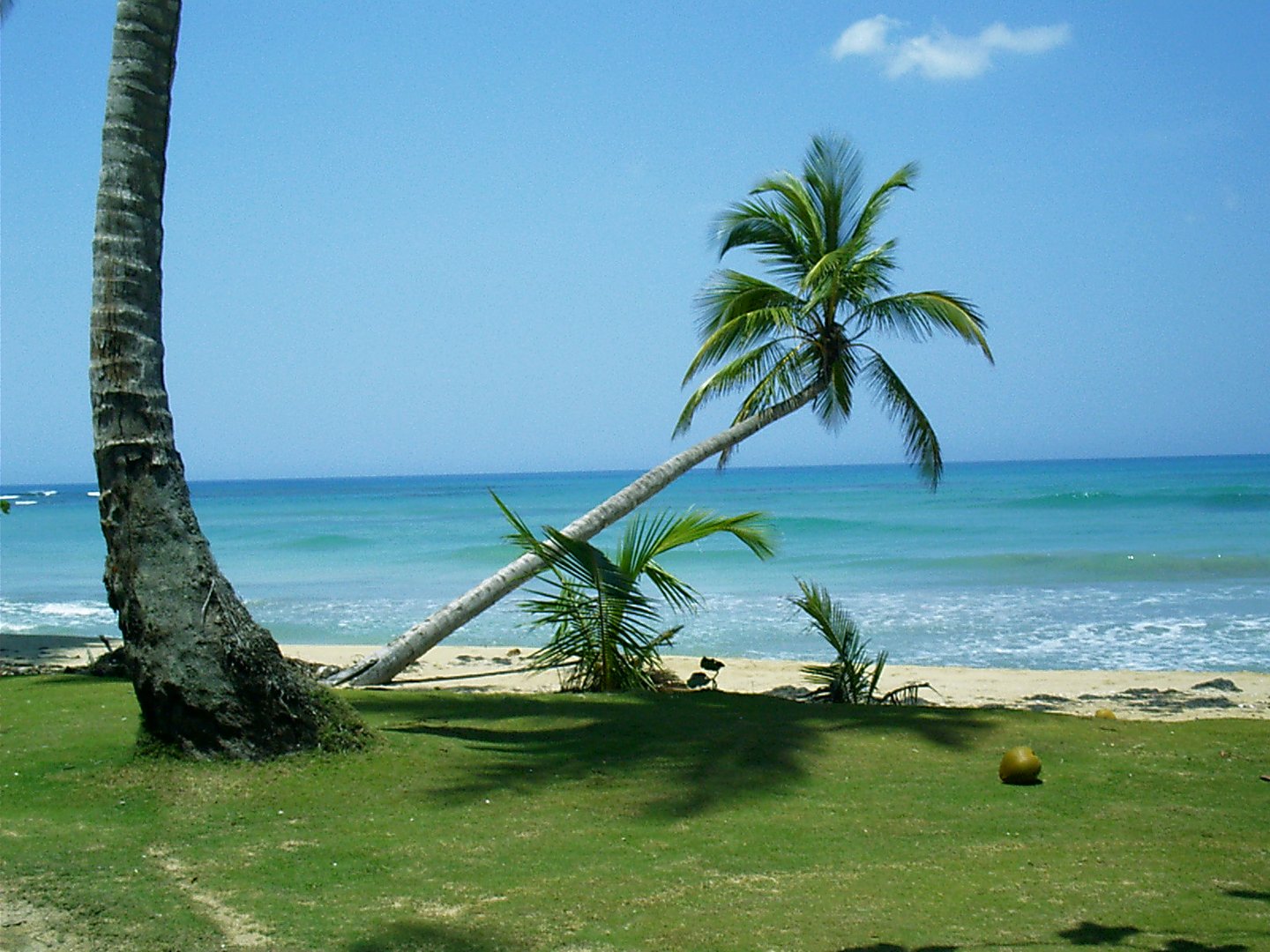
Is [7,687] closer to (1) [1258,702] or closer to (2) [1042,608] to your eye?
(1) [1258,702]

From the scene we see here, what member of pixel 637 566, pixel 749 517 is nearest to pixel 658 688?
pixel 637 566

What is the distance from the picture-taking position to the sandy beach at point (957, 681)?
11.6 m

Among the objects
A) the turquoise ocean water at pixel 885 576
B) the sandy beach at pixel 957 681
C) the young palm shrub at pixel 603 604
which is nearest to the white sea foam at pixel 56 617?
the turquoise ocean water at pixel 885 576

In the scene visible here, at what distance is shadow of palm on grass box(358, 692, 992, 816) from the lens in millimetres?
6000

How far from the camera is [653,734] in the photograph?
6.99 m

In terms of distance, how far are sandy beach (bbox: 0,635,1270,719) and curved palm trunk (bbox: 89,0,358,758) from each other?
15.1 ft

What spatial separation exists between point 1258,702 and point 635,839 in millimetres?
9353

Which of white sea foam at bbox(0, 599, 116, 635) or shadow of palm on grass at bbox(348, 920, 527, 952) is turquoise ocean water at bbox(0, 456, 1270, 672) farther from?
shadow of palm on grass at bbox(348, 920, 527, 952)

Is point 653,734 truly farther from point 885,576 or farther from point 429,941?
point 885,576

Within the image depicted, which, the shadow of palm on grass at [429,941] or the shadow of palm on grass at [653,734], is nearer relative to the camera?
the shadow of palm on grass at [429,941]

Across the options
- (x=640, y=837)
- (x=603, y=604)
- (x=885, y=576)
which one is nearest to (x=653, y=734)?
(x=640, y=837)

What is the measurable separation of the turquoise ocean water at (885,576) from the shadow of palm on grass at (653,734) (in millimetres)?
2591

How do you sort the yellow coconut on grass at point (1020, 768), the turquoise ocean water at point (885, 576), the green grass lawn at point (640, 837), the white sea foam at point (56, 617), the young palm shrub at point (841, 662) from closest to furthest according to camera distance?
the green grass lawn at point (640, 837)
the yellow coconut on grass at point (1020, 768)
the young palm shrub at point (841, 662)
the turquoise ocean water at point (885, 576)
the white sea foam at point (56, 617)

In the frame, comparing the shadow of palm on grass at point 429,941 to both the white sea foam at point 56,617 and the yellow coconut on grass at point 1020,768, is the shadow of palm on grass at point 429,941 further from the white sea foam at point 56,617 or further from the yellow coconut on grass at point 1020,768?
the white sea foam at point 56,617
